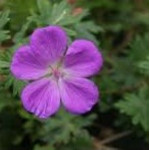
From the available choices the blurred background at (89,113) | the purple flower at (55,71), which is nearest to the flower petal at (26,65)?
the purple flower at (55,71)

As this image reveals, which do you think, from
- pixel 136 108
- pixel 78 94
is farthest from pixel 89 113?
pixel 78 94

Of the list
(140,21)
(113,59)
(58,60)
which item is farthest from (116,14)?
(58,60)

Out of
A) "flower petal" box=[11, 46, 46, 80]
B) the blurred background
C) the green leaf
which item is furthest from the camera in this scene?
the green leaf

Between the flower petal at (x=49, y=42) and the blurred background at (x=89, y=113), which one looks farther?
the blurred background at (x=89, y=113)

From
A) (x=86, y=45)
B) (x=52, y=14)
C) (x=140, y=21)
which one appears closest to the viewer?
(x=86, y=45)

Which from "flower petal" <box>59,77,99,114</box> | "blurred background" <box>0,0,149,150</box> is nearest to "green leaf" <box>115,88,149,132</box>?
"blurred background" <box>0,0,149,150</box>

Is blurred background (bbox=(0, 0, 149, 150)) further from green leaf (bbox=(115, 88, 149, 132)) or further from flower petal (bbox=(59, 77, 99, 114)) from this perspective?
flower petal (bbox=(59, 77, 99, 114))

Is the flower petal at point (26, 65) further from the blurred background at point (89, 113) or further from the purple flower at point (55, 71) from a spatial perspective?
the blurred background at point (89, 113)

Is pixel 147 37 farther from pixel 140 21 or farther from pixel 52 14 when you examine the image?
pixel 52 14
